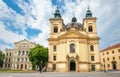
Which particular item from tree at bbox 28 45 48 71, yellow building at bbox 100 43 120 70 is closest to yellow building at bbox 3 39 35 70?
tree at bbox 28 45 48 71

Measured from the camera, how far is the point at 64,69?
4991 centimetres

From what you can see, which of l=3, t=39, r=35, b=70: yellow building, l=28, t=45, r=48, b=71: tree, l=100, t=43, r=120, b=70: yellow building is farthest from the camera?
l=3, t=39, r=35, b=70: yellow building

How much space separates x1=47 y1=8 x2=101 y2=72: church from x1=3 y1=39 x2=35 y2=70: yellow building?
3287cm

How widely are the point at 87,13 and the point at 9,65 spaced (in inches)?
2049

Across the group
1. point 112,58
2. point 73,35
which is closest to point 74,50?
point 73,35

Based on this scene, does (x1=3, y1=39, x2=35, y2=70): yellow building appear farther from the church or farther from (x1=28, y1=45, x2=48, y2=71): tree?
the church

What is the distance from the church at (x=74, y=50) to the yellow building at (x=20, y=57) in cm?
3287

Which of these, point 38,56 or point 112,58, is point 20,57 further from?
point 112,58

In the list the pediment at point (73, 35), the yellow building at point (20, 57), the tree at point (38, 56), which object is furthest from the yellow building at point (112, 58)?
the yellow building at point (20, 57)

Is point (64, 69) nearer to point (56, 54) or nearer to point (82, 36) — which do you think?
point (56, 54)

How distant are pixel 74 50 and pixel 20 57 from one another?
41.6 m

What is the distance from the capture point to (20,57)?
83.6 metres

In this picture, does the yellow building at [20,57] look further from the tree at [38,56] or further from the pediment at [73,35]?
the pediment at [73,35]

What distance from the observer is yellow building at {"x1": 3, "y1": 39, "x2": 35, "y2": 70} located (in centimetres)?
8269
